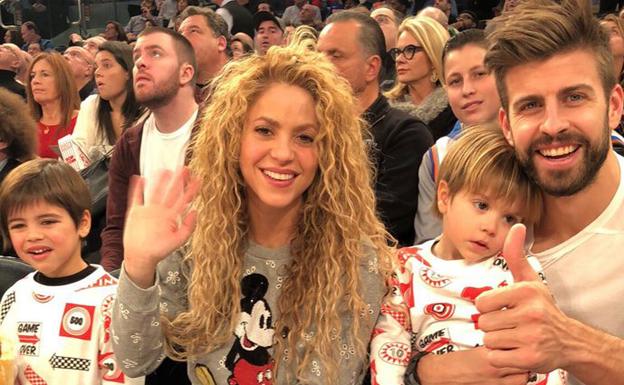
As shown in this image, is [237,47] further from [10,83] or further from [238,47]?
[10,83]

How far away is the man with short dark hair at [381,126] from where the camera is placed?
3.13 m

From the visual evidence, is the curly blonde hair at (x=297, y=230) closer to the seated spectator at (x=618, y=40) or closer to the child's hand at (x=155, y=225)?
the child's hand at (x=155, y=225)

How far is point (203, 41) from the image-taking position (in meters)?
5.06

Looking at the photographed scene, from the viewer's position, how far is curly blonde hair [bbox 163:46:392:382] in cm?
203

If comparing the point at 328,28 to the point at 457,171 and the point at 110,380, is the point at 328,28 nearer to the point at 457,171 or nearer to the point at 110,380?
the point at 457,171

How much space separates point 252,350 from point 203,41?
3.34 meters

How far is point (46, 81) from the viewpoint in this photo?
536cm

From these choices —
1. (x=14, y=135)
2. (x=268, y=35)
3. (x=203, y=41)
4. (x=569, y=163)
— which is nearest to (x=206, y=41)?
(x=203, y=41)

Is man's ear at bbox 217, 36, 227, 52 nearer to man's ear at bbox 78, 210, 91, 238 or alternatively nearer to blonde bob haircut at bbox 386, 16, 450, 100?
blonde bob haircut at bbox 386, 16, 450, 100

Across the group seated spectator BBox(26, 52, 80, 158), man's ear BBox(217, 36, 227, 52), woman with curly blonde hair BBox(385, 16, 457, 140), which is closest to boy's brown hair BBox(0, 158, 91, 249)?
woman with curly blonde hair BBox(385, 16, 457, 140)

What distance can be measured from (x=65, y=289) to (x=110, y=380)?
31cm

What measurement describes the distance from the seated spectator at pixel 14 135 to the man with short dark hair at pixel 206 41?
1.44 meters

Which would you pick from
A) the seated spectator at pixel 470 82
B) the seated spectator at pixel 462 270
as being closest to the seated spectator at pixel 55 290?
the seated spectator at pixel 462 270

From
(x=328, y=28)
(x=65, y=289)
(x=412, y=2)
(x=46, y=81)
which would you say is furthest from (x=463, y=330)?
(x=412, y=2)
